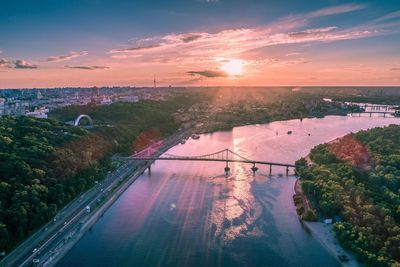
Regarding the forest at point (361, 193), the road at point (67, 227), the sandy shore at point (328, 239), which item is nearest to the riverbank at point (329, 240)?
the sandy shore at point (328, 239)

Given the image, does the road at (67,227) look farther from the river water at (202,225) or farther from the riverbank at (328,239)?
the riverbank at (328,239)

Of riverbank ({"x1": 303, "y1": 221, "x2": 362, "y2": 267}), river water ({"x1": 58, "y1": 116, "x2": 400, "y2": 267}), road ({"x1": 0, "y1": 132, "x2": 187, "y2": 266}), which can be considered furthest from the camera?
river water ({"x1": 58, "y1": 116, "x2": 400, "y2": 267})

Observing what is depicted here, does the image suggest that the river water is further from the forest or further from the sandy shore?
the forest

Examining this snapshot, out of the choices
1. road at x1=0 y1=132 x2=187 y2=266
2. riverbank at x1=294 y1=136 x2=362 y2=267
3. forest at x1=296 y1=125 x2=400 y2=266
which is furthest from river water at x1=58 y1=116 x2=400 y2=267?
forest at x1=296 y1=125 x2=400 y2=266

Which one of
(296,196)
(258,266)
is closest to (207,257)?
(258,266)

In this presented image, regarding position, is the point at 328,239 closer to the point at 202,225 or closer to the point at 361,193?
the point at 361,193
